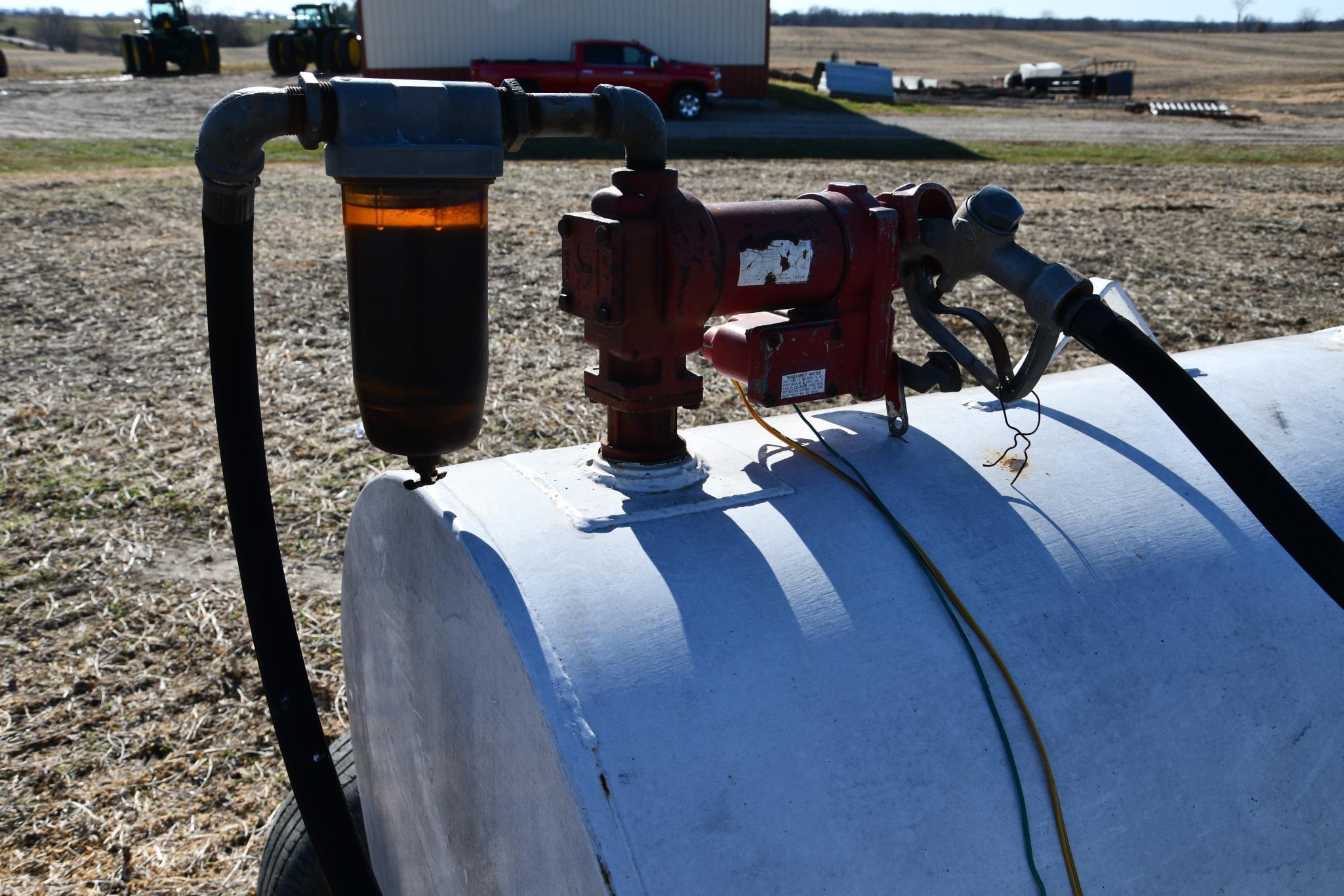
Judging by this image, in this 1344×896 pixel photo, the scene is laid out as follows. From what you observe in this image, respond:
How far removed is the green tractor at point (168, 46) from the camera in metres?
30.8

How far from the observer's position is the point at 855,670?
1511mm

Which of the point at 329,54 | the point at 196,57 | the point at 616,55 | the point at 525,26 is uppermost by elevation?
the point at 525,26

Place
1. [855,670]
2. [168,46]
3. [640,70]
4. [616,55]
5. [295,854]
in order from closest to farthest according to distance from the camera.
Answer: [855,670] → [295,854] → [640,70] → [616,55] → [168,46]

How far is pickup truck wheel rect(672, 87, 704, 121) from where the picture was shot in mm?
22109

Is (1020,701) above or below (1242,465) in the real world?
below

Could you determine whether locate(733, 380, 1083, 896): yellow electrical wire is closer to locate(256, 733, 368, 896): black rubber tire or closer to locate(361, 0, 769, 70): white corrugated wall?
locate(256, 733, 368, 896): black rubber tire

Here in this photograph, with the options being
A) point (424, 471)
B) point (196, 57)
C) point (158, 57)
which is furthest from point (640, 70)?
point (424, 471)

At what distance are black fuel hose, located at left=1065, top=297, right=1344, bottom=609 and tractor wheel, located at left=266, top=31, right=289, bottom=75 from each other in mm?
29822

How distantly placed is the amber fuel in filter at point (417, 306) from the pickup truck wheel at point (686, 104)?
2132cm

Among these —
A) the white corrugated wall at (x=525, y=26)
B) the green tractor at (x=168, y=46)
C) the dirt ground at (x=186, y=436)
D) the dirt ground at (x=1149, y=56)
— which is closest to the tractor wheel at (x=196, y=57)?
the green tractor at (x=168, y=46)

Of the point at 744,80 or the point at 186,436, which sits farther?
the point at 744,80

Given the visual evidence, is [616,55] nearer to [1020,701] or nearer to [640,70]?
[640,70]

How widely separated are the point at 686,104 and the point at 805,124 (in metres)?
2.62

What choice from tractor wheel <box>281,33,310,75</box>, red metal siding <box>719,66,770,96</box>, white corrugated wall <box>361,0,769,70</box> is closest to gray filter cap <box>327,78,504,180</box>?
white corrugated wall <box>361,0,769,70</box>
